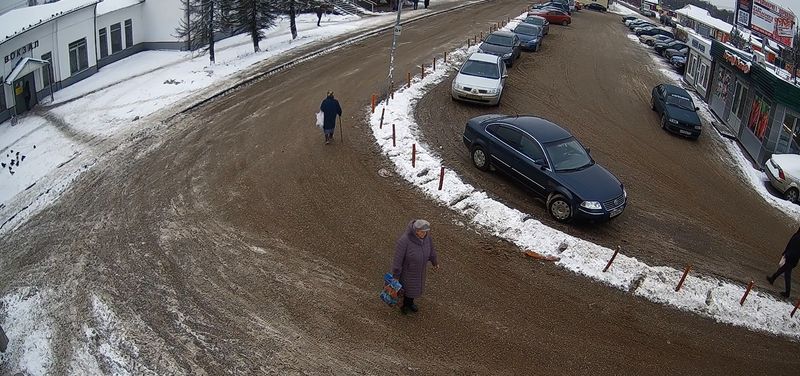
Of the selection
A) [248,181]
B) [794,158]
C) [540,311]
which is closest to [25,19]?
[248,181]

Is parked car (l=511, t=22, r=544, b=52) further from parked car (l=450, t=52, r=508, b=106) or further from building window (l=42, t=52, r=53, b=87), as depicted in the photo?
building window (l=42, t=52, r=53, b=87)

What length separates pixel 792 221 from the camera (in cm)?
1695

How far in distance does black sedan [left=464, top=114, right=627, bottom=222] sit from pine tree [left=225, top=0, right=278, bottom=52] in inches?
766

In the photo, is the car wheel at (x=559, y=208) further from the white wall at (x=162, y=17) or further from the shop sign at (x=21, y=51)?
the white wall at (x=162, y=17)

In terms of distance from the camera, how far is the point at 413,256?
375 inches

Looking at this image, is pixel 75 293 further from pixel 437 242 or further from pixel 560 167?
pixel 560 167

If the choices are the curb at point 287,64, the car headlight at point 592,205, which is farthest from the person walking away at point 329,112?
the car headlight at point 592,205

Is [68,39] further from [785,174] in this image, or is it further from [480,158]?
[785,174]

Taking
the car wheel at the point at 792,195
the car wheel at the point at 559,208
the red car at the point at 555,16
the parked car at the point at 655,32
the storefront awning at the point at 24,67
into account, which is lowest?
the car wheel at the point at 792,195

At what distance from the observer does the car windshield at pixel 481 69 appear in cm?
2259

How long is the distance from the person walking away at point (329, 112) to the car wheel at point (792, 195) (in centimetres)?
1409

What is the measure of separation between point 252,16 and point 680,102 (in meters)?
21.4

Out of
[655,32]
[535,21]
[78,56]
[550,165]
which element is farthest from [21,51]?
[655,32]

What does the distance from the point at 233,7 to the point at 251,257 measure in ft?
81.7
